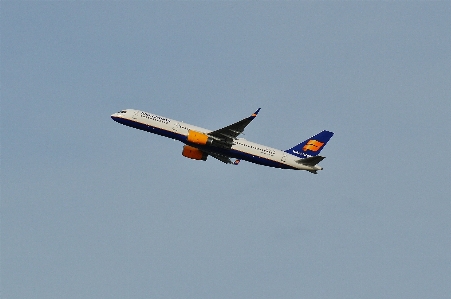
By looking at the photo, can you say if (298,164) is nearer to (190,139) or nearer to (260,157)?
(260,157)

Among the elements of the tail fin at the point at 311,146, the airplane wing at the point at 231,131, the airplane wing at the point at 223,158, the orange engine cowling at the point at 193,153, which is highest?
the tail fin at the point at 311,146

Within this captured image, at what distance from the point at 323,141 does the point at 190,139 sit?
25.1 metres

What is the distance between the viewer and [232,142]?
427ft

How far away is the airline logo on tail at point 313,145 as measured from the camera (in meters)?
138

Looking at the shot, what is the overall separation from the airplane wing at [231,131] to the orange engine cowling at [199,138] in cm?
93

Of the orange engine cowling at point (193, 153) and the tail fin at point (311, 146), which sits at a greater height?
the tail fin at point (311, 146)

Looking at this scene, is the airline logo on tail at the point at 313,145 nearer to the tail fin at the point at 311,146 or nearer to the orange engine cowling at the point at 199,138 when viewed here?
the tail fin at the point at 311,146

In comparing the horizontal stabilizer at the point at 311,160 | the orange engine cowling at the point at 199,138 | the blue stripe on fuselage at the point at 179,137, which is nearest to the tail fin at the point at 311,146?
the horizontal stabilizer at the point at 311,160

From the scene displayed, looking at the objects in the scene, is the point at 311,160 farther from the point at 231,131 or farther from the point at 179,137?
the point at 179,137

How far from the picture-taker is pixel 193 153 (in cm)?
13538

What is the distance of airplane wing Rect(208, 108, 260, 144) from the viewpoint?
125250mm

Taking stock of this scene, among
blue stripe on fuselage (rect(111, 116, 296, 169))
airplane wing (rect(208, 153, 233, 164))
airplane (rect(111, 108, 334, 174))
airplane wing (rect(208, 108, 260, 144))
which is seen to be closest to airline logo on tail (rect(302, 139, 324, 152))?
airplane (rect(111, 108, 334, 174))

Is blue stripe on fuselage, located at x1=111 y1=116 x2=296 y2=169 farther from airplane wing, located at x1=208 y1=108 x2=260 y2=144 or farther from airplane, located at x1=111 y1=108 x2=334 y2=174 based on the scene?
airplane wing, located at x1=208 y1=108 x2=260 y2=144

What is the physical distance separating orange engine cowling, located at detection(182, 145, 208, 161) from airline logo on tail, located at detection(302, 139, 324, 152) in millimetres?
17240
